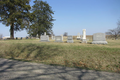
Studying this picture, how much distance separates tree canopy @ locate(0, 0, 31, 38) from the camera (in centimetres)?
2239

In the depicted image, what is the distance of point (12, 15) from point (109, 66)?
21.8 metres

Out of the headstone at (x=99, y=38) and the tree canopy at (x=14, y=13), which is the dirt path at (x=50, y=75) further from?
the tree canopy at (x=14, y=13)

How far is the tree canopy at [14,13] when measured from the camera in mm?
22391

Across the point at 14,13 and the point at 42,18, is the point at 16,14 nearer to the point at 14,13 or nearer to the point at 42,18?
the point at 14,13

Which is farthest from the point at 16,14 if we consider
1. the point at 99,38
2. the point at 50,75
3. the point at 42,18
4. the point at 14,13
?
the point at 50,75

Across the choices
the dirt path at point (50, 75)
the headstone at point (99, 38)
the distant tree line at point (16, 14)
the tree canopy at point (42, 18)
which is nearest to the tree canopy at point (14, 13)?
Answer: the distant tree line at point (16, 14)

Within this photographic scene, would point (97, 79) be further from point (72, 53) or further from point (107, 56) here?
point (72, 53)

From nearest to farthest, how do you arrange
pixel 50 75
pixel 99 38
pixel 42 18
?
pixel 50 75 → pixel 99 38 → pixel 42 18

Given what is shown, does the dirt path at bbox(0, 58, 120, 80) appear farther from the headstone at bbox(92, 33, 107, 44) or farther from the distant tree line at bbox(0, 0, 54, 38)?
the distant tree line at bbox(0, 0, 54, 38)

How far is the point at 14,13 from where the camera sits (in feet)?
74.6

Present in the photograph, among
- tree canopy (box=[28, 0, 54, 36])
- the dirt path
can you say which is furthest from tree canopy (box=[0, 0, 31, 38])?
the dirt path

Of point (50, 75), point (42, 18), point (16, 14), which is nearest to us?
point (50, 75)

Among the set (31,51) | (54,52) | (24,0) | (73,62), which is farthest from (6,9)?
(73,62)

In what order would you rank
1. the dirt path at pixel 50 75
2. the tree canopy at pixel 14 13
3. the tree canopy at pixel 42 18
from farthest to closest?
the tree canopy at pixel 42 18 → the tree canopy at pixel 14 13 → the dirt path at pixel 50 75
